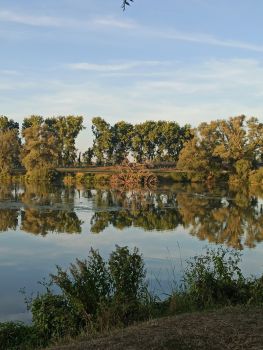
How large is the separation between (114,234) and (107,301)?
1375 cm

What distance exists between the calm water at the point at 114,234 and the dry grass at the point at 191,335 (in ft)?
15.7

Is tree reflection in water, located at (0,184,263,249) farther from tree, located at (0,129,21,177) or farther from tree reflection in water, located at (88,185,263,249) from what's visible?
tree, located at (0,129,21,177)

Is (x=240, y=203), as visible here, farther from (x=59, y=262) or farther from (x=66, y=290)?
(x=66, y=290)

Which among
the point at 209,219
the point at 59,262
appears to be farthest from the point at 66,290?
the point at 209,219

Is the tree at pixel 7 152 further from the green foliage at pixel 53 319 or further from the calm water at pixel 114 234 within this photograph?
the green foliage at pixel 53 319

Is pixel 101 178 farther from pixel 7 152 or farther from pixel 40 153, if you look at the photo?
pixel 7 152

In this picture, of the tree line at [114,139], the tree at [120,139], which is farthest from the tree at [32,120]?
the tree at [120,139]

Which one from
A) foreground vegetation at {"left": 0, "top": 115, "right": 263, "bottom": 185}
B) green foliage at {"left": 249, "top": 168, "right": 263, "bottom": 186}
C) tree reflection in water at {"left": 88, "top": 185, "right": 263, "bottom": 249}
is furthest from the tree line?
tree reflection in water at {"left": 88, "top": 185, "right": 263, "bottom": 249}

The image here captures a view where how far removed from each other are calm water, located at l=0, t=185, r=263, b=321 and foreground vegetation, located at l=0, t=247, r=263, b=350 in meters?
2.53

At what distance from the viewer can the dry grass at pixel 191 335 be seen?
19.0ft

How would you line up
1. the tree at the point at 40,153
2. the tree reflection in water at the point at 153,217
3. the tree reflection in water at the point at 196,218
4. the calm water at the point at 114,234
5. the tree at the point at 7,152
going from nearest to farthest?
1. the calm water at the point at 114,234
2. the tree reflection in water at the point at 196,218
3. the tree reflection in water at the point at 153,217
4. the tree at the point at 40,153
5. the tree at the point at 7,152

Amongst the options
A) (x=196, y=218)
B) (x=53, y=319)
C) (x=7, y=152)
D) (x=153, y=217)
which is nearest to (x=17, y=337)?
(x=53, y=319)

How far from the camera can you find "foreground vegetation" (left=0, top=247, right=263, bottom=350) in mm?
7934

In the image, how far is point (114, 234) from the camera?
869 inches
